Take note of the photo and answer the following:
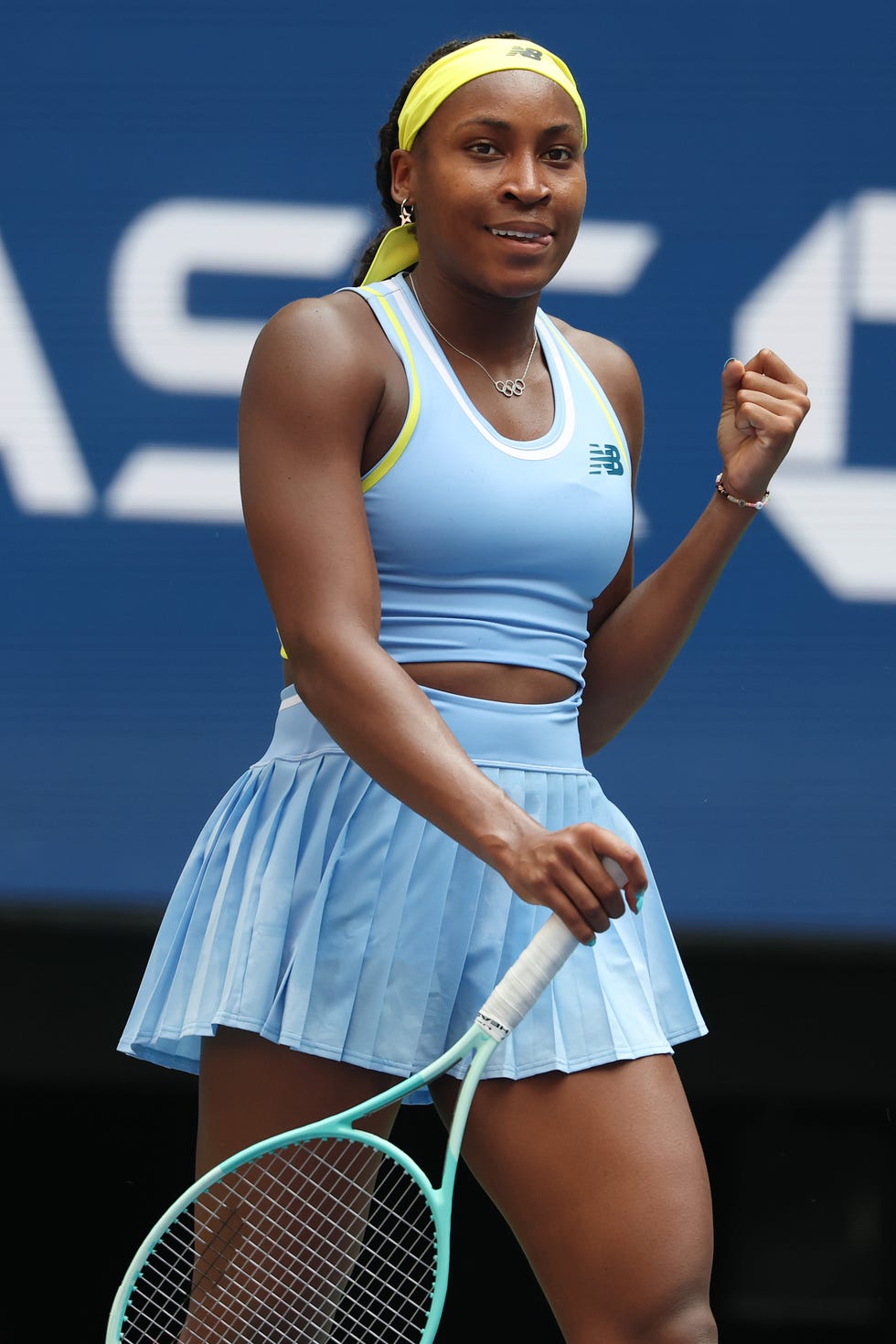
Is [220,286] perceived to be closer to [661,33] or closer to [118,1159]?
[661,33]

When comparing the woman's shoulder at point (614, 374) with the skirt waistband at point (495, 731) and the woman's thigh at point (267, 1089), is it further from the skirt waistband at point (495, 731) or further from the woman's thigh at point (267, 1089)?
the woman's thigh at point (267, 1089)

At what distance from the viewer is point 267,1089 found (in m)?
1.88

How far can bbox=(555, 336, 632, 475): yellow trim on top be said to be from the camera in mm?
2098

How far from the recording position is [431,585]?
1931 mm

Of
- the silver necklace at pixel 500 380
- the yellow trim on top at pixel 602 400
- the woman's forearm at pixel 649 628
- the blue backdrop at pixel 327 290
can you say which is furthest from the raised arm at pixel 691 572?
the blue backdrop at pixel 327 290

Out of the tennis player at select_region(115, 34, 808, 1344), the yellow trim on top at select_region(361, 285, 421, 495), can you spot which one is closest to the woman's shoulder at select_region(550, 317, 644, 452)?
the tennis player at select_region(115, 34, 808, 1344)

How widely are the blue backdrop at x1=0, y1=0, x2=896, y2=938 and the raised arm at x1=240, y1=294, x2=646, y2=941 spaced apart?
122 cm

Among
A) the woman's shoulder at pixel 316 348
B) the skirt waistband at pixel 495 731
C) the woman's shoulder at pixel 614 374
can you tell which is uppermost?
the woman's shoulder at pixel 614 374

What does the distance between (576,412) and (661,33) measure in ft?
4.42

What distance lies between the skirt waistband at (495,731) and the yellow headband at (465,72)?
0.53 metres

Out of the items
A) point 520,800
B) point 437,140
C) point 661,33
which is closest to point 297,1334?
point 520,800

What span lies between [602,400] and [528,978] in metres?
0.73

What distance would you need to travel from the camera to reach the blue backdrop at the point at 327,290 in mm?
3117

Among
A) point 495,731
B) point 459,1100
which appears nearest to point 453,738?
point 495,731
